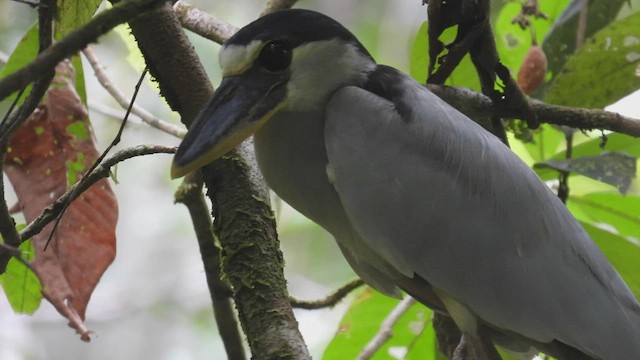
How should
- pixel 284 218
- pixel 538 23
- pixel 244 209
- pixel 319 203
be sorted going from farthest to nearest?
pixel 284 218 → pixel 538 23 → pixel 319 203 → pixel 244 209

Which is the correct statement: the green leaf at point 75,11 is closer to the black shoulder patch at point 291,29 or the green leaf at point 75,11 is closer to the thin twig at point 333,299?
the black shoulder patch at point 291,29

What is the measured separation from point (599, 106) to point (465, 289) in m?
0.61

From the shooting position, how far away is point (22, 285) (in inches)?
63.7

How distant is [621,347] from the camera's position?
160cm

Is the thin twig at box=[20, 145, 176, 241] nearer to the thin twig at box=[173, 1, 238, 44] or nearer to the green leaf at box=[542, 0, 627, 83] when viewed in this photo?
the thin twig at box=[173, 1, 238, 44]

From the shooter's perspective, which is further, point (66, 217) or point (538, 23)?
point (538, 23)

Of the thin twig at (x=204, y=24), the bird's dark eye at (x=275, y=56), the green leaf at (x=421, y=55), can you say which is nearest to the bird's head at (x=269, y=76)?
the bird's dark eye at (x=275, y=56)

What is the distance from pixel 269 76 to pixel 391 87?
0.90 feet

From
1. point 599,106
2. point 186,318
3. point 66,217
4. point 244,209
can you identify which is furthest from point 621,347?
point 186,318

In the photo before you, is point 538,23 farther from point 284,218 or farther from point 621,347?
point 284,218

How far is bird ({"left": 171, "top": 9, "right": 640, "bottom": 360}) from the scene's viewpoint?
157 cm

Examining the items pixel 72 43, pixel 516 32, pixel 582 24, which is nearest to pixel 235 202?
pixel 72 43

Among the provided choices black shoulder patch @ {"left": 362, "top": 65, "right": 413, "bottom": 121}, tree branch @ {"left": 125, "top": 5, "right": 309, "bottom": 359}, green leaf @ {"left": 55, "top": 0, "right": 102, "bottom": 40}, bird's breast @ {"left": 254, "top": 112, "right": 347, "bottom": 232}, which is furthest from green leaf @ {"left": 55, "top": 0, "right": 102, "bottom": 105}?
black shoulder patch @ {"left": 362, "top": 65, "right": 413, "bottom": 121}

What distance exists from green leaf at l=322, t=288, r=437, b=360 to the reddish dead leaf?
668 mm
